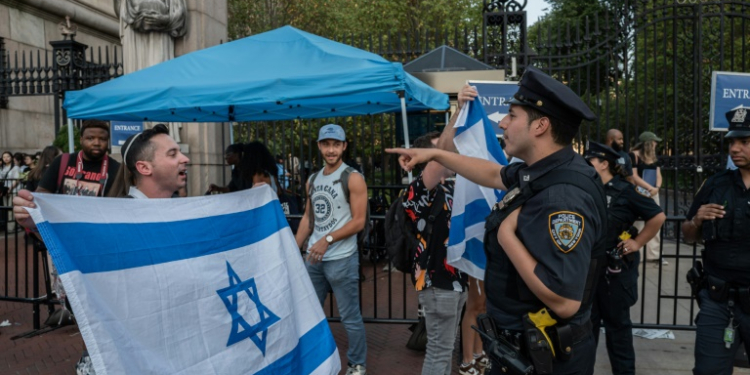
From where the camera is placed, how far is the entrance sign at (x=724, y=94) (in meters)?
6.62

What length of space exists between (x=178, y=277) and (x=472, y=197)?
6.41 ft

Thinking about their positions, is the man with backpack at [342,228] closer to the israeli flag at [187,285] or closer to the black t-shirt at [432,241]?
the black t-shirt at [432,241]

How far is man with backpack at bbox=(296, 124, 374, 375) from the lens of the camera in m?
4.75

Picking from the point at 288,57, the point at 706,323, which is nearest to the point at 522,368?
the point at 706,323

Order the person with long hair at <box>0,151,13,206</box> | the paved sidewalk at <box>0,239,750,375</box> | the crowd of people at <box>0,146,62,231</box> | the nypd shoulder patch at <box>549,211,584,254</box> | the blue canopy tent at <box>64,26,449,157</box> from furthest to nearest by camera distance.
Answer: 1. the person with long hair at <box>0,151,13,206</box>
2. the crowd of people at <box>0,146,62,231</box>
3. the paved sidewalk at <box>0,239,750,375</box>
4. the blue canopy tent at <box>64,26,449,157</box>
5. the nypd shoulder patch at <box>549,211,584,254</box>

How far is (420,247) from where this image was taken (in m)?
4.34

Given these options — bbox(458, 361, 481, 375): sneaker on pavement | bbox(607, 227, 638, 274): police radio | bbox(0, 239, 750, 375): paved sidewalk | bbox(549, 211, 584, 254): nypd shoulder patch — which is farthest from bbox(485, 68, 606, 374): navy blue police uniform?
bbox(0, 239, 750, 375): paved sidewalk

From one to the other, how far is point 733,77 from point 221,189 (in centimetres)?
586

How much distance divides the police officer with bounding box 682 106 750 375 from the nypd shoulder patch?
1.94m

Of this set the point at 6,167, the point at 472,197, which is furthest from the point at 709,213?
the point at 6,167

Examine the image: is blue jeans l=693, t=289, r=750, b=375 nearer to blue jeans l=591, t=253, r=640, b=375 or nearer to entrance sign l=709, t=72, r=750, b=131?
blue jeans l=591, t=253, r=640, b=375

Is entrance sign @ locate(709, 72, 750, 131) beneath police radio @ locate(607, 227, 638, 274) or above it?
above

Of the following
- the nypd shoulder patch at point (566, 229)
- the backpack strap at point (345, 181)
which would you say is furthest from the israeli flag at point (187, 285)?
the backpack strap at point (345, 181)

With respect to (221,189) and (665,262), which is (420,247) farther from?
(665,262)
